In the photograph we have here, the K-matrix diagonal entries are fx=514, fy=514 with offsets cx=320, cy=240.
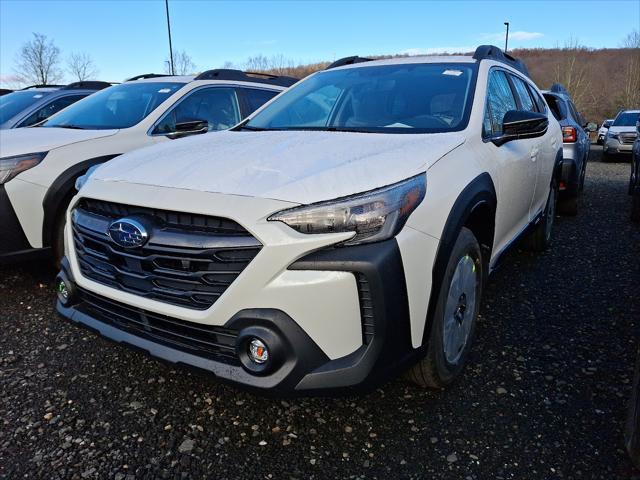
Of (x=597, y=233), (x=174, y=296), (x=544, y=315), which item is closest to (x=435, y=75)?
(x=544, y=315)

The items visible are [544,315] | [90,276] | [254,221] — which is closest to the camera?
[254,221]

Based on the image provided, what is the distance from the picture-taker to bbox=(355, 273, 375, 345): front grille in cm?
182

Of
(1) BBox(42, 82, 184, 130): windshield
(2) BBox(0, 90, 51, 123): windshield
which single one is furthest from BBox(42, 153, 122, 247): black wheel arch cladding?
(2) BBox(0, 90, 51, 123): windshield

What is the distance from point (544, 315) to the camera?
138 inches

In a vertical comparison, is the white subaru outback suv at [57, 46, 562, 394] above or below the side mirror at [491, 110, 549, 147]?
below

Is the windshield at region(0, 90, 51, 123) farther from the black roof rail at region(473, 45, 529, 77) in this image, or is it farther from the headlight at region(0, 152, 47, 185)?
the black roof rail at region(473, 45, 529, 77)

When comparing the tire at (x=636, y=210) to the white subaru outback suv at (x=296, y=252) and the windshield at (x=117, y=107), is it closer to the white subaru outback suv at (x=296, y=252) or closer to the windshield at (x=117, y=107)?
the white subaru outback suv at (x=296, y=252)

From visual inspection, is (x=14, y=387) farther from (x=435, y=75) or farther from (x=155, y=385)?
(x=435, y=75)

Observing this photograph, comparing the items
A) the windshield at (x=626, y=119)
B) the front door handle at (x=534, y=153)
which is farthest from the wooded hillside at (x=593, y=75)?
the front door handle at (x=534, y=153)

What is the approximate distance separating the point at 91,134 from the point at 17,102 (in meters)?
4.43

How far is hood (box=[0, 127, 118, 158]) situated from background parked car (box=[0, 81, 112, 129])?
301 cm

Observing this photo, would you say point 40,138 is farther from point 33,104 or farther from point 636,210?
point 636,210

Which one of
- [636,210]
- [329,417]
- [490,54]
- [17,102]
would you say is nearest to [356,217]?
[329,417]

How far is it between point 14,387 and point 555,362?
2.87 m
